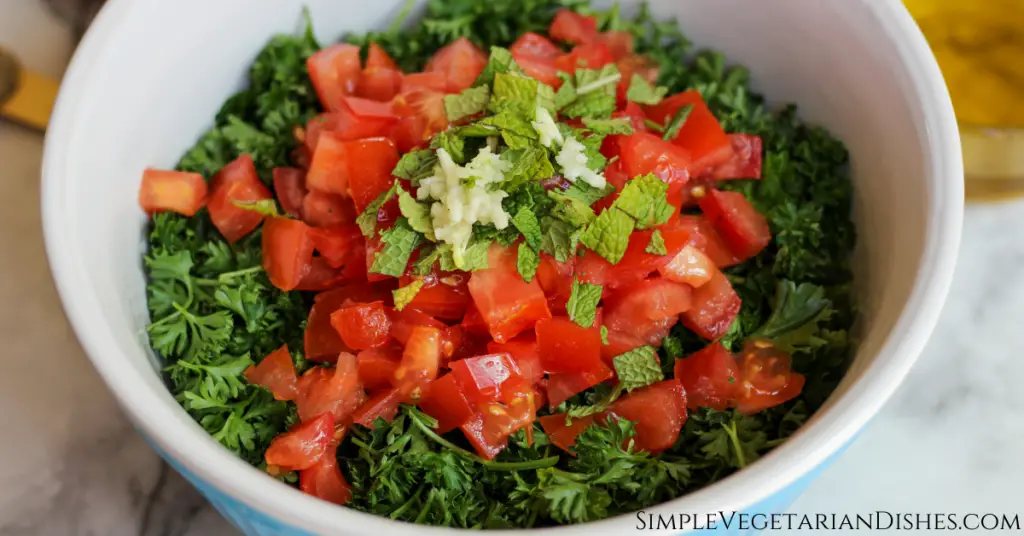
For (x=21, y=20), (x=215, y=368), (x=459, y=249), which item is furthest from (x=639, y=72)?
(x=21, y=20)

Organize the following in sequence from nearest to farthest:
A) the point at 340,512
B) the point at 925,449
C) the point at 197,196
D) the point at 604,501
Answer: the point at 340,512
the point at 604,501
the point at 197,196
the point at 925,449

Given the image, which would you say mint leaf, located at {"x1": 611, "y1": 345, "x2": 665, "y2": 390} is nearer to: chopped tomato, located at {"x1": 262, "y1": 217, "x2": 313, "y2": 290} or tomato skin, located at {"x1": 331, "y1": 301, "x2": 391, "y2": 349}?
tomato skin, located at {"x1": 331, "y1": 301, "x2": 391, "y2": 349}

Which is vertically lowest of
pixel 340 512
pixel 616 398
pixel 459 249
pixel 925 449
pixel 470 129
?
pixel 925 449

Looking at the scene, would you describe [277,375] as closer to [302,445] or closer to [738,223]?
[302,445]

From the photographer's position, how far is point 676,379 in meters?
1.50

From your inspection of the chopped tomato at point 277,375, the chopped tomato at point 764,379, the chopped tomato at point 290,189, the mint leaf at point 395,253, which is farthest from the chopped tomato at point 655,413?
the chopped tomato at point 290,189

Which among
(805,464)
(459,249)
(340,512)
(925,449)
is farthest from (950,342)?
(340,512)

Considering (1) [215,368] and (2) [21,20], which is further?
(2) [21,20]

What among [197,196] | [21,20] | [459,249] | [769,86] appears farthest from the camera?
[21,20]

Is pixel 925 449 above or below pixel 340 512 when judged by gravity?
below

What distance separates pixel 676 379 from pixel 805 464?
0.36 metres

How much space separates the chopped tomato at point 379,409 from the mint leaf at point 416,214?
0.27 metres

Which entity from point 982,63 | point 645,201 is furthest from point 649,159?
point 982,63

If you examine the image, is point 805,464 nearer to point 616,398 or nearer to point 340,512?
point 616,398
